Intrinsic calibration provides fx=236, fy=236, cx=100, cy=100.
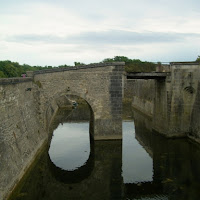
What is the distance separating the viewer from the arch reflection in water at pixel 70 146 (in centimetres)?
1545

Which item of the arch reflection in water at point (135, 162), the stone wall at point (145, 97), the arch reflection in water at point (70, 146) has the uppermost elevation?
the stone wall at point (145, 97)

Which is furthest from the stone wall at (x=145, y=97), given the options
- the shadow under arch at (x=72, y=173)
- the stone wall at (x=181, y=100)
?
the shadow under arch at (x=72, y=173)

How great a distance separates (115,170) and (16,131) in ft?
20.2

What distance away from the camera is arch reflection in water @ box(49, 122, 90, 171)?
608 inches

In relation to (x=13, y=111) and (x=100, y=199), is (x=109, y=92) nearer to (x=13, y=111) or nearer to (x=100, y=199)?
(x=13, y=111)

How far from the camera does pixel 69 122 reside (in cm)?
2750

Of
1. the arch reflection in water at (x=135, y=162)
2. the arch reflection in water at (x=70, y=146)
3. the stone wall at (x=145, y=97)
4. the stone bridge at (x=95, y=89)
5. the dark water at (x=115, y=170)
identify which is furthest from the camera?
the stone wall at (x=145, y=97)

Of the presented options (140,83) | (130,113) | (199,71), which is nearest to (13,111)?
(199,71)

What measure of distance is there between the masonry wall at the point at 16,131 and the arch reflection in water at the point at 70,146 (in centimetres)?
161

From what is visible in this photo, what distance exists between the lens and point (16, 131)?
12.7 meters

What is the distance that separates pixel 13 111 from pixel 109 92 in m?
8.16

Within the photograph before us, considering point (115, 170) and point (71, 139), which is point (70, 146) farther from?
point (115, 170)

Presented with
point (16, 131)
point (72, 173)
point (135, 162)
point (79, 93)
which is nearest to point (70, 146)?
point (79, 93)

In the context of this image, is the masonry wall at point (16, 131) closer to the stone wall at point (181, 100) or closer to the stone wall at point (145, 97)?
the stone wall at point (181, 100)
